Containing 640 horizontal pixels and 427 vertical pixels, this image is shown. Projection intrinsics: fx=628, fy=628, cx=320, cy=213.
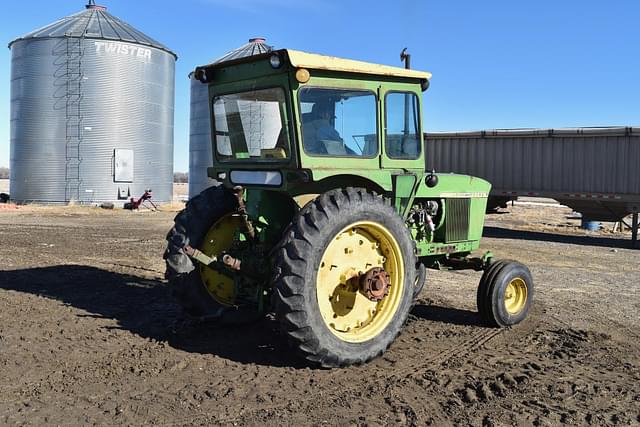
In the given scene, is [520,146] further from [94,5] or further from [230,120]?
[94,5]

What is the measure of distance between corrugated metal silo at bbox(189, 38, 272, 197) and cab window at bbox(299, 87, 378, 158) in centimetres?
2223

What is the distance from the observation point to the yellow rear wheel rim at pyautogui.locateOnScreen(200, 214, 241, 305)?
6.39 m

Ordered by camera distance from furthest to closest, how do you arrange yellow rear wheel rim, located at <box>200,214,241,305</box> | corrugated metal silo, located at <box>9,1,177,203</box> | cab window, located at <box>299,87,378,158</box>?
corrugated metal silo, located at <box>9,1,177,203</box> → yellow rear wheel rim, located at <box>200,214,241,305</box> → cab window, located at <box>299,87,378,158</box>

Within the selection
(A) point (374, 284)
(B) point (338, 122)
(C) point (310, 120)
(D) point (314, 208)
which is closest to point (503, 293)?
(A) point (374, 284)

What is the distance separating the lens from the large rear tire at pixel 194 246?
242 inches

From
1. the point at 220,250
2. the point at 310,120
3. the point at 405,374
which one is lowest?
the point at 405,374

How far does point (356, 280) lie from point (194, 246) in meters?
1.77

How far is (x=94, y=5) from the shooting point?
2783cm

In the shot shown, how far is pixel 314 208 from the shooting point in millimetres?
4977

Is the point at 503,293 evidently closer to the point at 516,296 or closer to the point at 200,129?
the point at 516,296

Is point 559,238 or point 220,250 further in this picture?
point 559,238

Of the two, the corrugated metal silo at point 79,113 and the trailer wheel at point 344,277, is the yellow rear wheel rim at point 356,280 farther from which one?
the corrugated metal silo at point 79,113

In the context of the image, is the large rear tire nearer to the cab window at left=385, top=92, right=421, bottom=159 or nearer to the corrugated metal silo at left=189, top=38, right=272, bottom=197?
the cab window at left=385, top=92, right=421, bottom=159

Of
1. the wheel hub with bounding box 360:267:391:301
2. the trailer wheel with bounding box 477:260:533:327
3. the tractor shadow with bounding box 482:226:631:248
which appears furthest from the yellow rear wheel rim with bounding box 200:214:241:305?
the tractor shadow with bounding box 482:226:631:248
